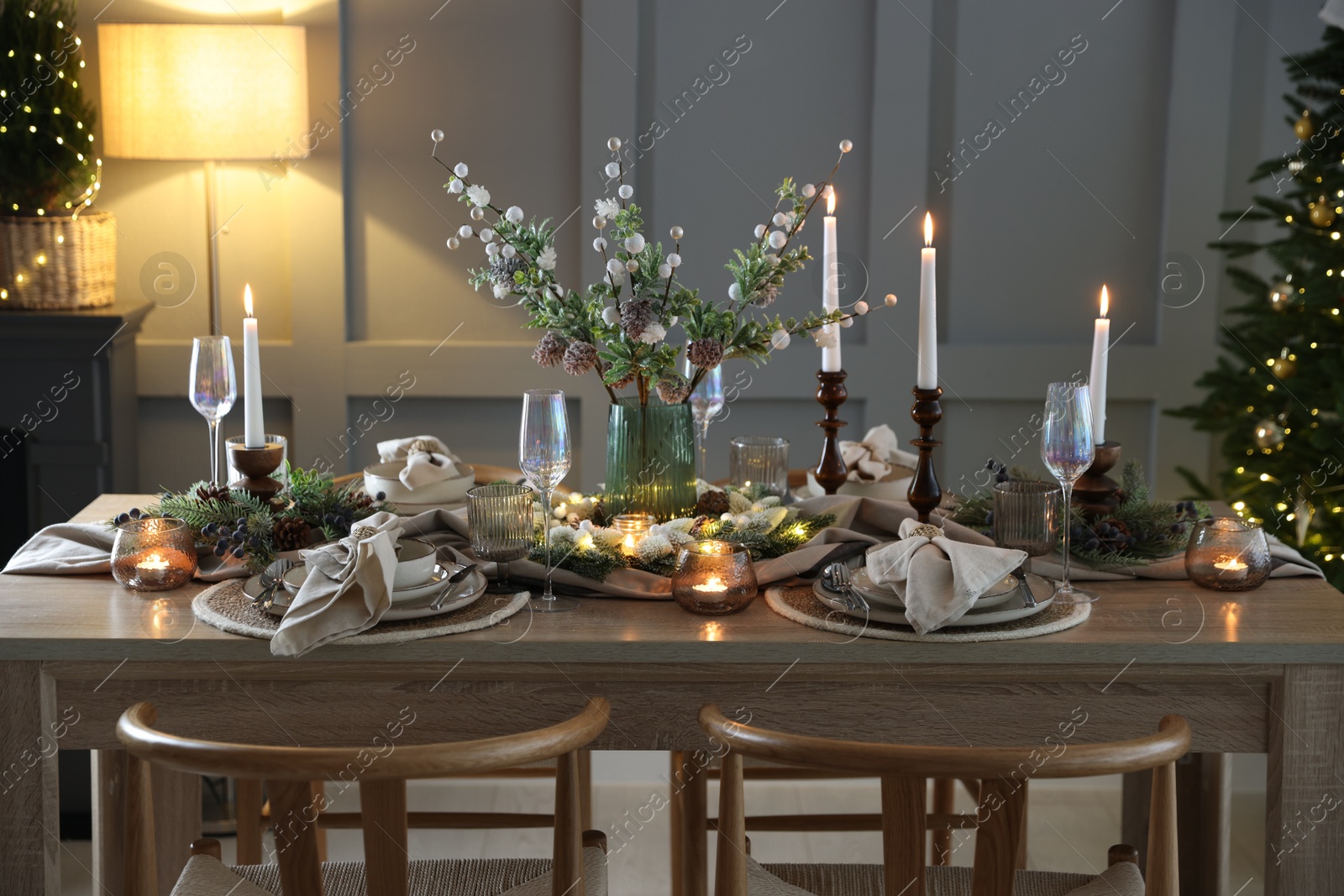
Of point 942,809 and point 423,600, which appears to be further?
point 942,809

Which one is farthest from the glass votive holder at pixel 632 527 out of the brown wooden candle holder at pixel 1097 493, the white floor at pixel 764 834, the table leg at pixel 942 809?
the white floor at pixel 764 834

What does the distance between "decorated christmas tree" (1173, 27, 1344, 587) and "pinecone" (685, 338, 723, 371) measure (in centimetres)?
145

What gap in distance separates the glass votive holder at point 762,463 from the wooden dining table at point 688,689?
21.7 inches

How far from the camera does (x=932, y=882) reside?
1.40 m

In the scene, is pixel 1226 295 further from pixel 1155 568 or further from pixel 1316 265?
pixel 1155 568

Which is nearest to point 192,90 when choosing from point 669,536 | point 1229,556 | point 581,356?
point 581,356

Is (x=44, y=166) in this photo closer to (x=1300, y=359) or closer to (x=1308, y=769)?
(x=1308, y=769)

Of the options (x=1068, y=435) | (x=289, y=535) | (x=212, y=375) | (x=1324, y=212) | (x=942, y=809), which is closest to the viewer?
(x=1068, y=435)

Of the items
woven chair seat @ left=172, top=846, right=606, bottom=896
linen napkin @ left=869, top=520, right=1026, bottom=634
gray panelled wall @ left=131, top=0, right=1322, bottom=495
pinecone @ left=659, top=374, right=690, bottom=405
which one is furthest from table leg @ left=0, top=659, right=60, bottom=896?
gray panelled wall @ left=131, top=0, right=1322, bottom=495

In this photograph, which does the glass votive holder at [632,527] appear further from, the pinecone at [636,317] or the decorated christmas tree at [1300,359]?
the decorated christmas tree at [1300,359]

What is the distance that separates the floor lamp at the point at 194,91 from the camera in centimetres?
264

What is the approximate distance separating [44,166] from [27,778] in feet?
5.90

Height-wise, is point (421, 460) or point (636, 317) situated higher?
point (636, 317)

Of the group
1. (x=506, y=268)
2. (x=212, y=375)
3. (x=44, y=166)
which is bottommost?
(x=212, y=375)
